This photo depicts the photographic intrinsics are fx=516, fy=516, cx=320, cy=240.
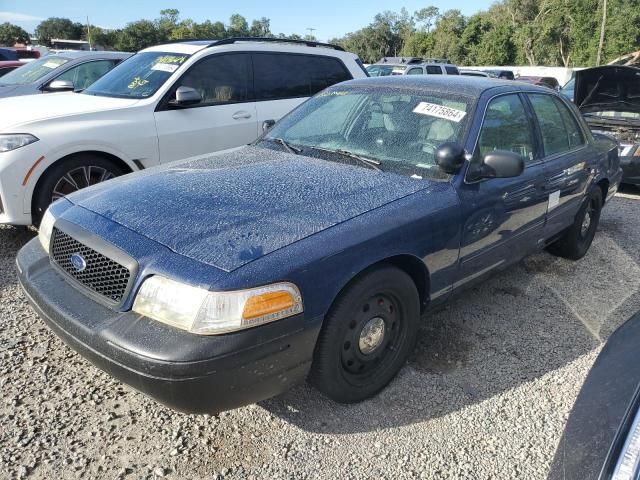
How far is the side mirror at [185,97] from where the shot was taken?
4.82 m

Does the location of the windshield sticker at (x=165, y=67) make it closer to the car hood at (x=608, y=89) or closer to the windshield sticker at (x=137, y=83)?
the windshield sticker at (x=137, y=83)

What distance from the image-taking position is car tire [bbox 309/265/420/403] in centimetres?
235

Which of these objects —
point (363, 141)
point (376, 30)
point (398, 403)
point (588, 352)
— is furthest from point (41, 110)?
point (376, 30)

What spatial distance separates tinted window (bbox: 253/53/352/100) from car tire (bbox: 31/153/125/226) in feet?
6.13

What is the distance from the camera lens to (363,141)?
3270 millimetres

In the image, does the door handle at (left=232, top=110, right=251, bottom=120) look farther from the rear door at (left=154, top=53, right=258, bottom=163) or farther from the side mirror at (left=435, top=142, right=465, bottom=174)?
the side mirror at (left=435, top=142, right=465, bottom=174)

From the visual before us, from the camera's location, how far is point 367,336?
2.57 metres

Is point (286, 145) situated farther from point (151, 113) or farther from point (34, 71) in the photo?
point (34, 71)

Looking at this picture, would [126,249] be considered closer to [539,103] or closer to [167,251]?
[167,251]

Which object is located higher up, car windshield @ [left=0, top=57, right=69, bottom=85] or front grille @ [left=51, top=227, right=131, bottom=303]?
car windshield @ [left=0, top=57, right=69, bottom=85]

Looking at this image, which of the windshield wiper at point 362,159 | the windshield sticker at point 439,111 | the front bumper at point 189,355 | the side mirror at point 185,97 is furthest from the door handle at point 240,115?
the front bumper at point 189,355

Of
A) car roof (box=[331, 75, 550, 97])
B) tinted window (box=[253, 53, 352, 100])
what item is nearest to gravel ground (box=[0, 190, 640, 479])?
car roof (box=[331, 75, 550, 97])

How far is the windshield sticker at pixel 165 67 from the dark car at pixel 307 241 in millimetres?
1822

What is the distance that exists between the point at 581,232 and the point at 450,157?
99.1 inches
